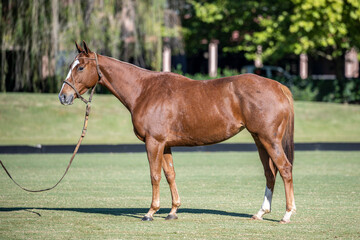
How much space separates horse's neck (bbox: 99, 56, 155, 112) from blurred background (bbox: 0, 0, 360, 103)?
43.4 feet

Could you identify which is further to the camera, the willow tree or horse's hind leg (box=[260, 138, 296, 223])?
the willow tree

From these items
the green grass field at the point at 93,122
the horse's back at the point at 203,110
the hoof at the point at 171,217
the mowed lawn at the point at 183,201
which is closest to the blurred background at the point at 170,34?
the green grass field at the point at 93,122

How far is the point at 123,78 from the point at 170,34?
20.2m

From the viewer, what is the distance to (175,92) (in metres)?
9.46

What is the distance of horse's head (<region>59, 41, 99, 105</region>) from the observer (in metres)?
9.55

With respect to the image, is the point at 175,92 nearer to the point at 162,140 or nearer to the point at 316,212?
the point at 162,140

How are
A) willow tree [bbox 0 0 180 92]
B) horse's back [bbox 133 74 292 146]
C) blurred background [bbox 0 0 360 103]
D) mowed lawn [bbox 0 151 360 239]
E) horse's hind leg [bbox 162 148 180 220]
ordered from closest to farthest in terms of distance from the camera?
mowed lawn [bbox 0 151 360 239] < horse's back [bbox 133 74 292 146] < horse's hind leg [bbox 162 148 180 220] < willow tree [bbox 0 0 180 92] < blurred background [bbox 0 0 360 103]

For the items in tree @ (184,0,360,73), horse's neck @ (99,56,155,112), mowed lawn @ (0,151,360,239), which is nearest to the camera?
mowed lawn @ (0,151,360,239)

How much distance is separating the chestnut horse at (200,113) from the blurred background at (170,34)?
13.4m

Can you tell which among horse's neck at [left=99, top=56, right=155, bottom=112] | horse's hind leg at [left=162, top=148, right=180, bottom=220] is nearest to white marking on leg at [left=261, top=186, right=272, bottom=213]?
horse's hind leg at [left=162, top=148, right=180, bottom=220]

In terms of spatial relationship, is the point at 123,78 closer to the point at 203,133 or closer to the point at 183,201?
the point at 203,133

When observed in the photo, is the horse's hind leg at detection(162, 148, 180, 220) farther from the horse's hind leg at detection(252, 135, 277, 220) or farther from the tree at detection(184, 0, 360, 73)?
the tree at detection(184, 0, 360, 73)

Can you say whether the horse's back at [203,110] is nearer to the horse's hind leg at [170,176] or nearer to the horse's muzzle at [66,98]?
the horse's hind leg at [170,176]

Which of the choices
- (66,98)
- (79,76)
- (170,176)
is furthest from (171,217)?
(79,76)
